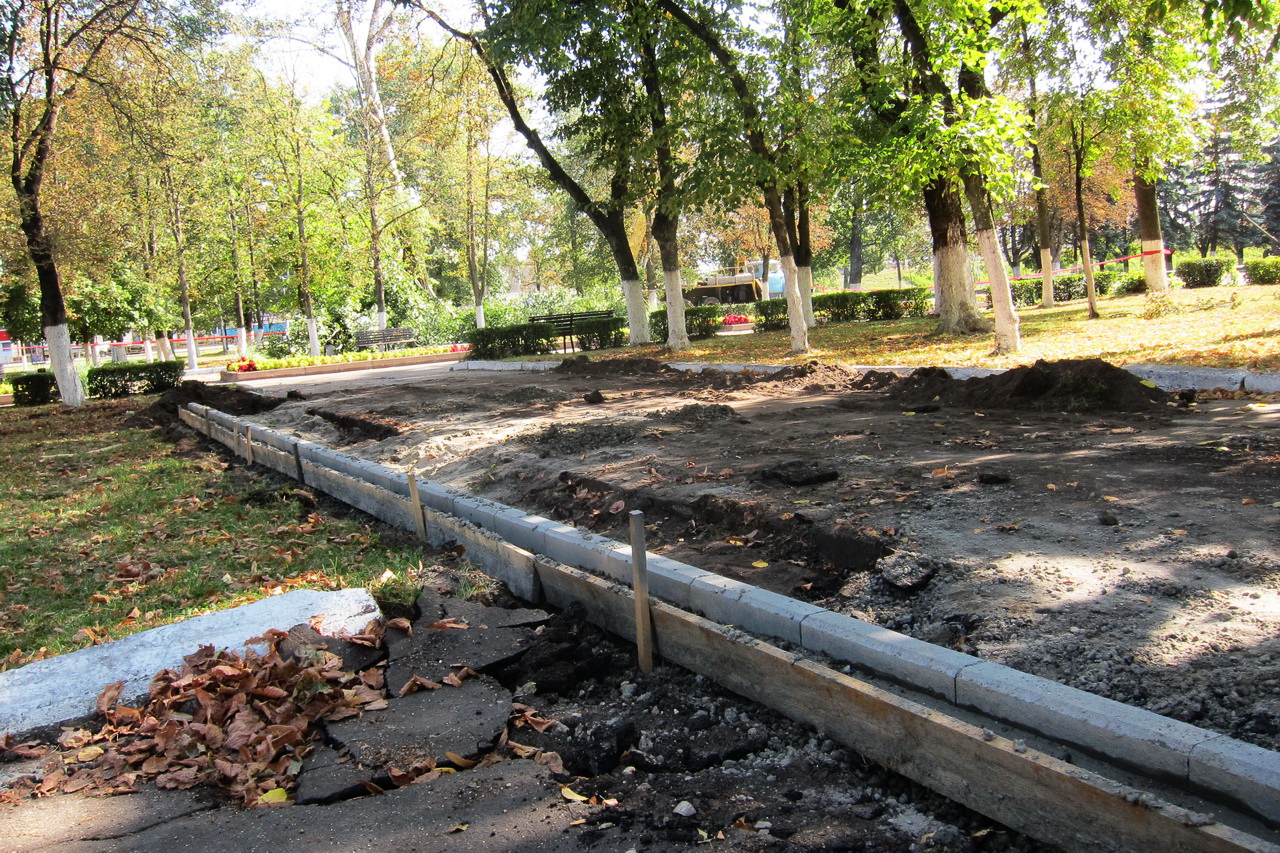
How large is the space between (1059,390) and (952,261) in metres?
9.19

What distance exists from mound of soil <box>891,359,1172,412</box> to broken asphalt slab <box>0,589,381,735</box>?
21.8 ft

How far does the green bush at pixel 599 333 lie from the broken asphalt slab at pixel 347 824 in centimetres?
2169

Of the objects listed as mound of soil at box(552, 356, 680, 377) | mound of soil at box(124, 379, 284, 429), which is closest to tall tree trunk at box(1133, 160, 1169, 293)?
mound of soil at box(552, 356, 680, 377)

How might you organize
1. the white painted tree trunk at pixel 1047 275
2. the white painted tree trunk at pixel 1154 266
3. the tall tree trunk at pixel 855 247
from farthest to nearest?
1. the tall tree trunk at pixel 855 247
2. the white painted tree trunk at pixel 1047 275
3. the white painted tree trunk at pixel 1154 266

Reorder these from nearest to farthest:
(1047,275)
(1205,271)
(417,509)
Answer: (417,509), (1047,275), (1205,271)

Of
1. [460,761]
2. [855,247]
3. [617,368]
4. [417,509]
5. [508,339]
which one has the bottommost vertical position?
[460,761]

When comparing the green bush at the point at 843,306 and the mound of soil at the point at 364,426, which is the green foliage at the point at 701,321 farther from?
the mound of soil at the point at 364,426

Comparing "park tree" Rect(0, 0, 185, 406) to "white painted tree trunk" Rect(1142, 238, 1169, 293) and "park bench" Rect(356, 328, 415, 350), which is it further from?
"white painted tree trunk" Rect(1142, 238, 1169, 293)

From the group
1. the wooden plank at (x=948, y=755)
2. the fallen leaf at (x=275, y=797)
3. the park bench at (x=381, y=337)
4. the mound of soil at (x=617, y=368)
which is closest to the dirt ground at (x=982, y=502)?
the wooden plank at (x=948, y=755)

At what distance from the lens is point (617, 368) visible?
16297mm

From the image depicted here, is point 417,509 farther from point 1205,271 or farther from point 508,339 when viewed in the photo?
point 1205,271

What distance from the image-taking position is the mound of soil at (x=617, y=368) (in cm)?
1550

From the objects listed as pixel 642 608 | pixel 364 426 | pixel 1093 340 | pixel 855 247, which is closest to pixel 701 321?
pixel 1093 340

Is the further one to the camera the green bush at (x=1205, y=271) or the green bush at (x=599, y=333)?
the green bush at (x=1205, y=271)
